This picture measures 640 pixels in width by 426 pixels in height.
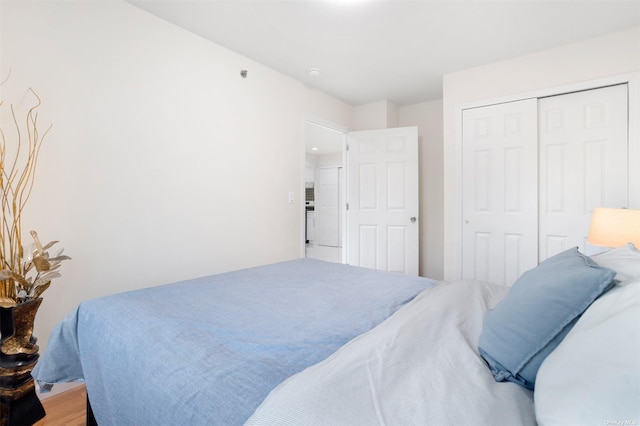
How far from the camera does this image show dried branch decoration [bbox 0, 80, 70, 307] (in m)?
1.41

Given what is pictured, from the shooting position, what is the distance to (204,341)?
947mm

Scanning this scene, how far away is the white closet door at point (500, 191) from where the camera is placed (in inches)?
111

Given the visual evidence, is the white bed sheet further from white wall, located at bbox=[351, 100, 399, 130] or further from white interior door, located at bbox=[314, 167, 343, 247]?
white interior door, located at bbox=[314, 167, 343, 247]

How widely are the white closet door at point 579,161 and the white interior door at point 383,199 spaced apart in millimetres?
1321

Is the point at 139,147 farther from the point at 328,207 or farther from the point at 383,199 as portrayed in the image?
the point at 328,207

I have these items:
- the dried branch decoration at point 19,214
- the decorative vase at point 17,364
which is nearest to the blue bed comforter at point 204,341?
the decorative vase at point 17,364

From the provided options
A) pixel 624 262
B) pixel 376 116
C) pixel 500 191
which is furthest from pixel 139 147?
pixel 500 191

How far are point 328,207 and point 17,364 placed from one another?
643cm

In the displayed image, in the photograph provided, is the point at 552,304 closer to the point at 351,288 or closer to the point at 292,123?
the point at 351,288

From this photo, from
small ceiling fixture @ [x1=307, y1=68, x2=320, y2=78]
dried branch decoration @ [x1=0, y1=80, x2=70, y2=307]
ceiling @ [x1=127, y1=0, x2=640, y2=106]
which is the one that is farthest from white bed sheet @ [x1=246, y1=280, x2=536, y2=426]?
small ceiling fixture @ [x1=307, y1=68, x2=320, y2=78]

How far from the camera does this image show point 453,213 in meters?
3.23

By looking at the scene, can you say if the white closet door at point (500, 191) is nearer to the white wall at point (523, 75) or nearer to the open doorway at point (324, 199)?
the white wall at point (523, 75)

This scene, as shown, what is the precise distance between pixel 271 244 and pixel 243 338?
2127 millimetres

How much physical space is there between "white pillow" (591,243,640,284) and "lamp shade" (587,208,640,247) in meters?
0.86
